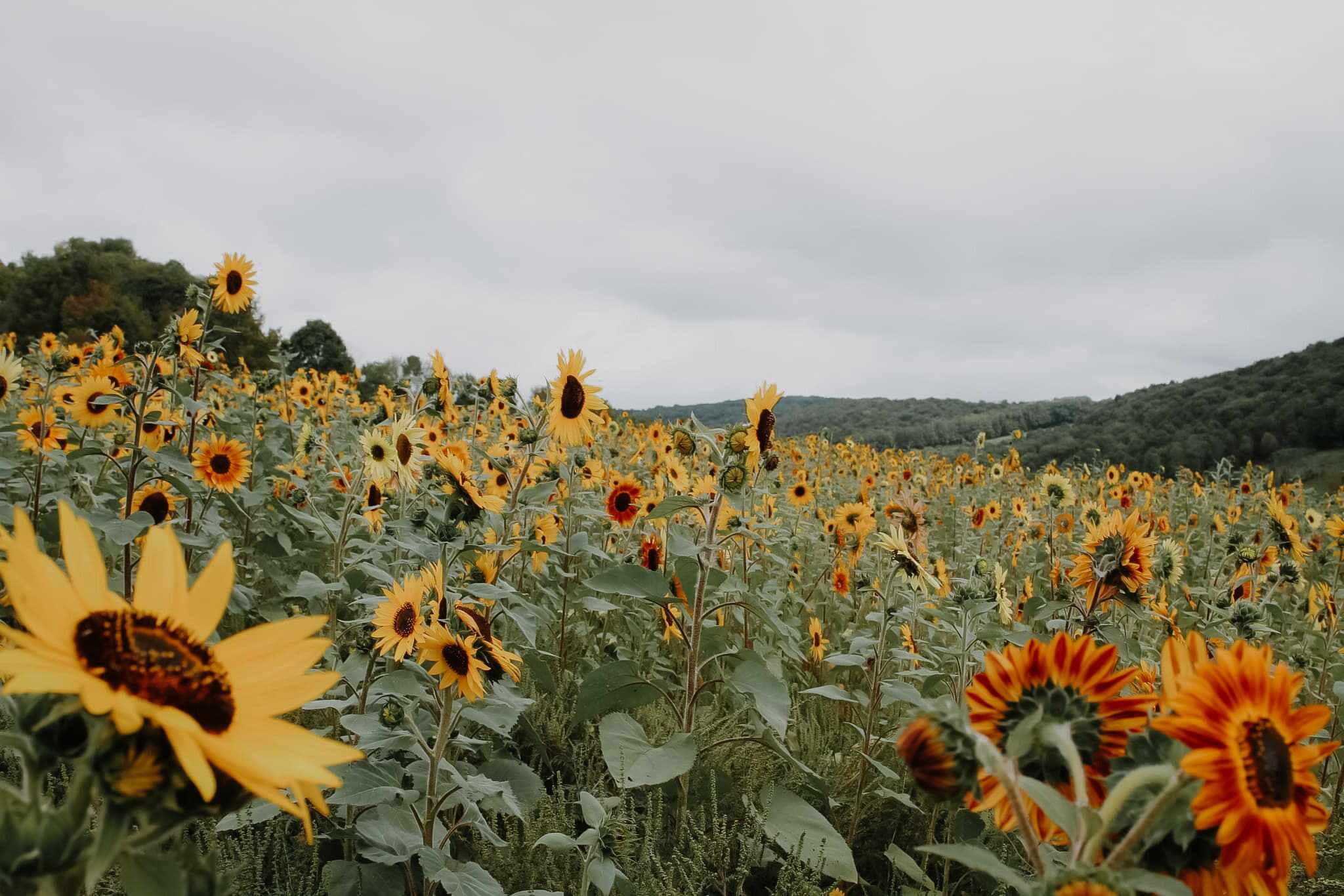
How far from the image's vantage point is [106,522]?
2.28 meters

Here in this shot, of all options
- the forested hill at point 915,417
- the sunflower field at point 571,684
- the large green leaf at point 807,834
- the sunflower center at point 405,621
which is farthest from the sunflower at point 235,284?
the forested hill at point 915,417

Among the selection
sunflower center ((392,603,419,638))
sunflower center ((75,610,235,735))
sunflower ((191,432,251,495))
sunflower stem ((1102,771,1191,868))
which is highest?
sunflower ((191,432,251,495))

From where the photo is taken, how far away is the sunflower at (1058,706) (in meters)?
0.86

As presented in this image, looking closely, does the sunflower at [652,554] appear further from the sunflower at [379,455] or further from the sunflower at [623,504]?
the sunflower at [379,455]

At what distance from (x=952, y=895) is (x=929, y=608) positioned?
98 cm

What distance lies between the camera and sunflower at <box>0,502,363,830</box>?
531 millimetres

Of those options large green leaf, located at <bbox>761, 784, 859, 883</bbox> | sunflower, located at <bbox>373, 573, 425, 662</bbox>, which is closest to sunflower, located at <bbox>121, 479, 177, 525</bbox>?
sunflower, located at <bbox>373, 573, 425, 662</bbox>

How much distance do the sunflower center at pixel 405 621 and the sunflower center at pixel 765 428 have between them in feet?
3.93

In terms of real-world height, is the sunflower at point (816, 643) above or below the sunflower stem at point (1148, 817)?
below

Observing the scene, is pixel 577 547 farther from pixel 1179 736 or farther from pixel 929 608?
pixel 1179 736

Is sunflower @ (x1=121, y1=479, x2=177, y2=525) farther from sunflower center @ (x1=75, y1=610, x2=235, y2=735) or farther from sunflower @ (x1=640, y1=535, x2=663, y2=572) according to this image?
sunflower center @ (x1=75, y1=610, x2=235, y2=735)

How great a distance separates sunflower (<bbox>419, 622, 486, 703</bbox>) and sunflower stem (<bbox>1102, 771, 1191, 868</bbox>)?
4.60 ft

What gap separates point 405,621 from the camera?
2010 mm

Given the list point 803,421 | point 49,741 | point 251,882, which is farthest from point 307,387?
point 803,421
